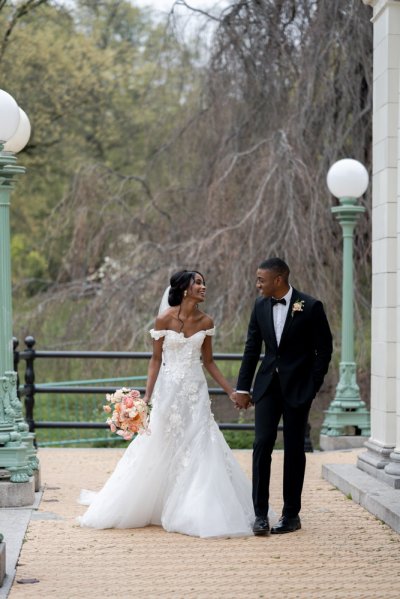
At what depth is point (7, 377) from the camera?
9.28 m

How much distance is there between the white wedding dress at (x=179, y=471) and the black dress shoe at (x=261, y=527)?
2.3 inches

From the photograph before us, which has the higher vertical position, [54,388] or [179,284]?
[179,284]

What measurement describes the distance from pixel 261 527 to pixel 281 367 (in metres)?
1.11

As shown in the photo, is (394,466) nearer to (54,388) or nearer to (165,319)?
(165,319)

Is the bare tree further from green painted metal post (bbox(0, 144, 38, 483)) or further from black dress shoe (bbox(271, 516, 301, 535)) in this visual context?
black dress shoe (bbox(271, 516, 301, 535))

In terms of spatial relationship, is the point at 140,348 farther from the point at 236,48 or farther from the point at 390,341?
the point at 390,341

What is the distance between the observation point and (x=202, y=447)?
8.49 meters

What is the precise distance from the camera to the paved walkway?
6297 mm

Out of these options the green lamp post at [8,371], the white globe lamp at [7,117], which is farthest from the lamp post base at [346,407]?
the white globe lamp at [7,117]

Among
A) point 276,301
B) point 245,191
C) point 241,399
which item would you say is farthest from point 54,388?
point 276,301

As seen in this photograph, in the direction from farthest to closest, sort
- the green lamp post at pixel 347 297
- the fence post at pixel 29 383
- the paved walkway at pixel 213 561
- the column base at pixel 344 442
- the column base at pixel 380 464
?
the column base at pixel 344 442
the green lamp post at pixel 347 297
the fence post at pixel 29 383
the column base at pixel 380 464
the paved walkway at pixel 213 561

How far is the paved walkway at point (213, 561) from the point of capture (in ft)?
20.7

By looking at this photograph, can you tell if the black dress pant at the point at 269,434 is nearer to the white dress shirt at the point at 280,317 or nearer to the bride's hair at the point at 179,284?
the white dress shirt at the point at 280,317

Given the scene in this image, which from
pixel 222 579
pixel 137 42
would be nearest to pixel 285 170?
pixel 222 579
